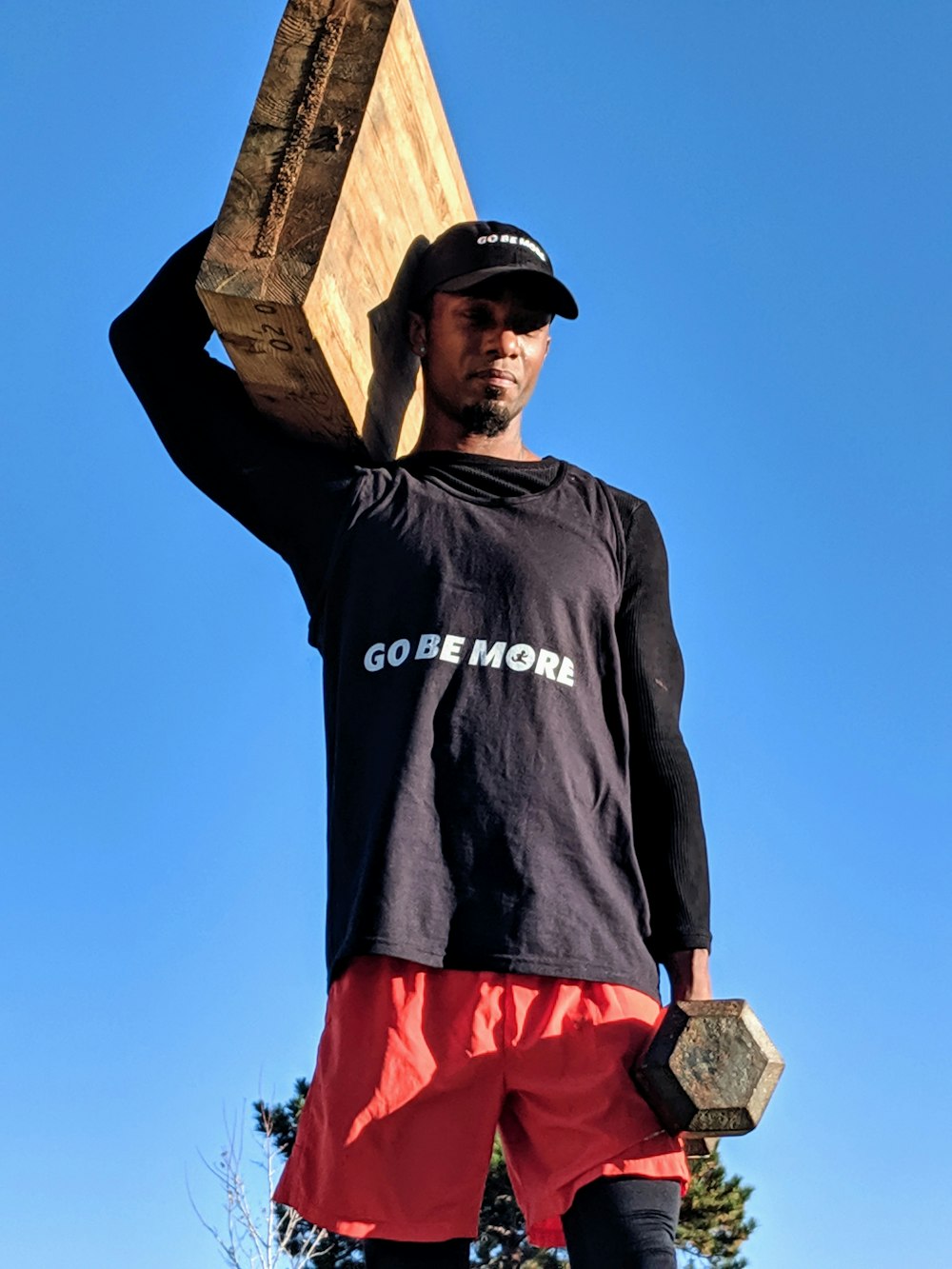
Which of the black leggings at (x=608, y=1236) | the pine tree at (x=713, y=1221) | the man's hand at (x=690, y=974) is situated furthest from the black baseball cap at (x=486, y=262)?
the pine tree at (x=713, y=1221)

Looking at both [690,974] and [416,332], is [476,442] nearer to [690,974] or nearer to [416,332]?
[416,332]

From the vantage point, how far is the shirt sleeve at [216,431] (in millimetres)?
2943

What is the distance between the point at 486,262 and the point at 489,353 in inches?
6.7

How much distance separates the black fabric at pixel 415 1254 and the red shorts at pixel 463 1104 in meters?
0.04

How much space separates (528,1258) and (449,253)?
1491cm

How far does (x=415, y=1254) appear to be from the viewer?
7.74 feet

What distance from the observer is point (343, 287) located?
2.96 metres

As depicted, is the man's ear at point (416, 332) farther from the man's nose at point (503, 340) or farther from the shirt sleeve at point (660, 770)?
the shirt sleeve at point (660, 770)

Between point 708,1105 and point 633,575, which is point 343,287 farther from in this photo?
point 708,1105

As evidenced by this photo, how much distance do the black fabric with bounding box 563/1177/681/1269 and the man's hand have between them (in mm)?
347

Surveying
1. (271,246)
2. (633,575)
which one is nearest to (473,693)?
(633,575)

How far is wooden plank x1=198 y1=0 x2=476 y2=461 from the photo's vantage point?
9.33 feet

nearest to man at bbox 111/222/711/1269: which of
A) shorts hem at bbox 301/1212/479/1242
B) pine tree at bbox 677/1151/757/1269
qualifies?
shorts hem at bbox 301/1212/479/1242

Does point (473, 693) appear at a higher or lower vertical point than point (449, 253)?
lower
